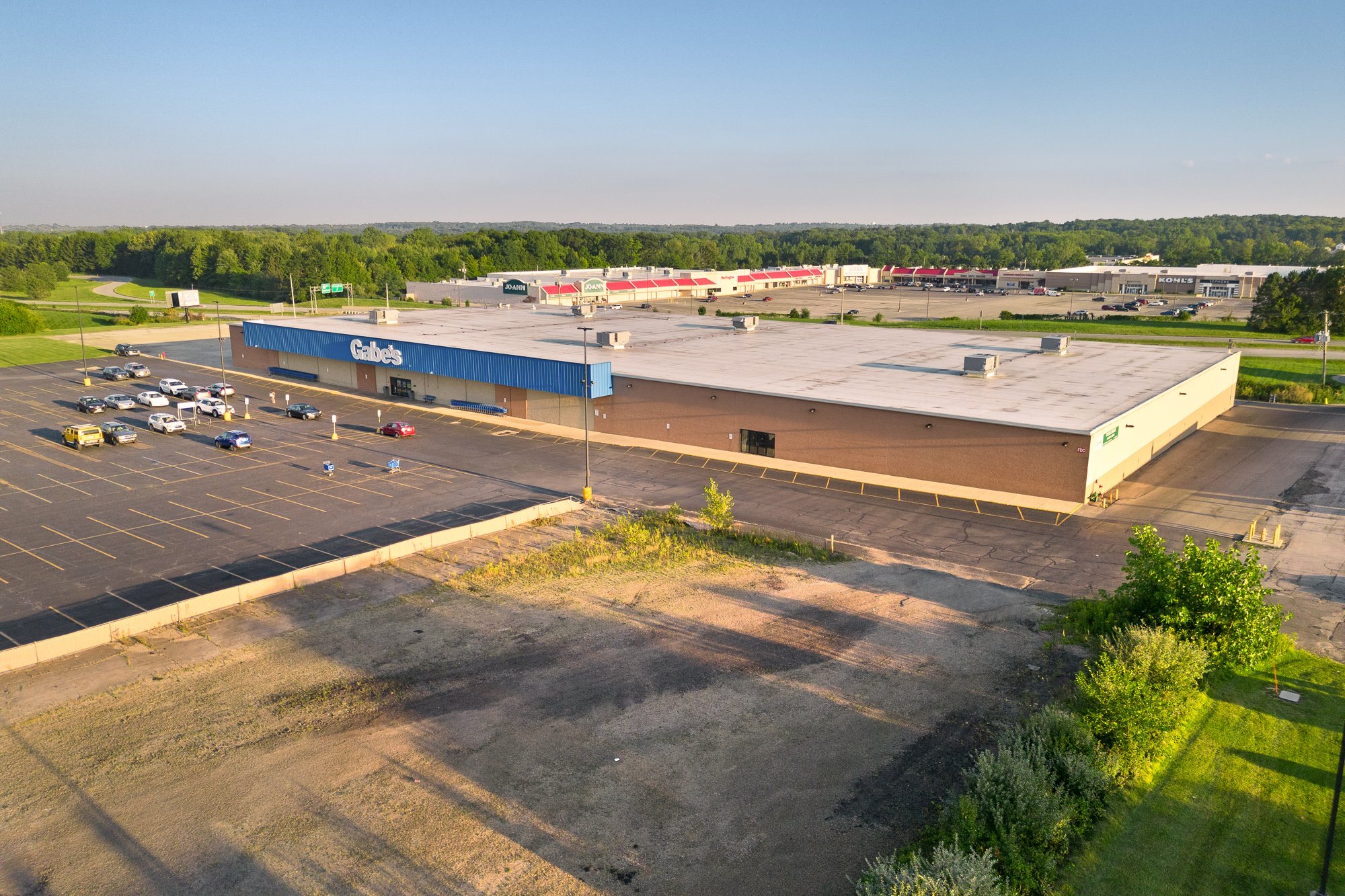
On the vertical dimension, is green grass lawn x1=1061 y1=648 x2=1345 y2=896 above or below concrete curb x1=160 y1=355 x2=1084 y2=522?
below

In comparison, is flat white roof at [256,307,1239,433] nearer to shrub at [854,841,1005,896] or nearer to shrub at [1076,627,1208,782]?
shrub at [1076,627,1208,782]

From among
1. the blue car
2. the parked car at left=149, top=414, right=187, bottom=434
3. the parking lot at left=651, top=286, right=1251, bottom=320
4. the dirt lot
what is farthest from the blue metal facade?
the parking lot at left=651, top=286, right=1251, bottom=320

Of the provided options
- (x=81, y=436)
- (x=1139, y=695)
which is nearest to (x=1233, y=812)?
(x=1139, y=695)

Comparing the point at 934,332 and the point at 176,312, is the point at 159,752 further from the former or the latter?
the point at 176,312

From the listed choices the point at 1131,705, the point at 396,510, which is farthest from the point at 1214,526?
the point at 396,510

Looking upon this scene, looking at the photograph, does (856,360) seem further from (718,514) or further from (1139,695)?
(1139,695)
